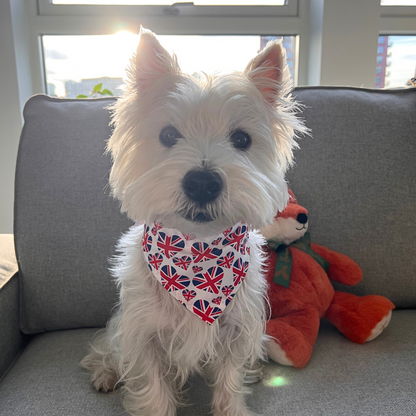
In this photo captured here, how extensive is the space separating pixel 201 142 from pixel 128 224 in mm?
627

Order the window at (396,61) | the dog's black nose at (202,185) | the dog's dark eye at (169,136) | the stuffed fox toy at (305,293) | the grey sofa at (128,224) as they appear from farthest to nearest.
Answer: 1. the window at (396,61)
2. the stuffed fox toy at (305,293)
3. the grey sofa at (128,224)
4. the dog's dark eye at (169,136)
5. the dog's black nose at (202,185)

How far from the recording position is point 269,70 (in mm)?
923

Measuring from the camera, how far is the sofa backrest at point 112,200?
1.30 m

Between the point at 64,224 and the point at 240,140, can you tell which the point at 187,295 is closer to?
the point at 240,140

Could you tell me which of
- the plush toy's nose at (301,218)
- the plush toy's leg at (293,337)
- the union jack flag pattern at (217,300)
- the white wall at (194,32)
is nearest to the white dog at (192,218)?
the union jack flag pattern at (217,300)

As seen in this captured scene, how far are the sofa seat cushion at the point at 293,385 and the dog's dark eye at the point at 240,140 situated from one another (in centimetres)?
71

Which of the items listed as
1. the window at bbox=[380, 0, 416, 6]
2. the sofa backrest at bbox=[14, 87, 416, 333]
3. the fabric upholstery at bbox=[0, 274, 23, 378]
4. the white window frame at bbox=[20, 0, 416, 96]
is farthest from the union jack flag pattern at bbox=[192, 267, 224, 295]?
the window at bbox=[380, 0, 416, 6]

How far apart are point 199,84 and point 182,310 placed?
1.94 ft

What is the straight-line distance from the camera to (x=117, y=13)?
6.95 ft

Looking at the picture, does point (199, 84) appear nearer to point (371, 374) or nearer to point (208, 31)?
point (371, 374)

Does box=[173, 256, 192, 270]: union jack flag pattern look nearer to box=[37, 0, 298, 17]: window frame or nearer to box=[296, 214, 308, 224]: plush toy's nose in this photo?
box=[296, 214, 308, 224]: plush toy's nose

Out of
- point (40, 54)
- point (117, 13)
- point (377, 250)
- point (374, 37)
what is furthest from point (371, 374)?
point (40, 54)

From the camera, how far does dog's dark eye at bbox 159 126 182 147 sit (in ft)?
2.85

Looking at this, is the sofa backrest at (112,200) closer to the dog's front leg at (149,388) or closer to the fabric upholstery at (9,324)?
the fabric upholstery at (9,324)
